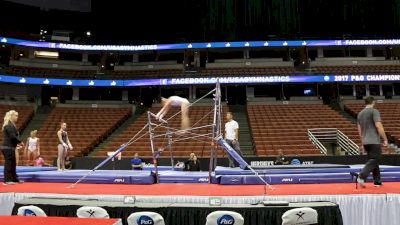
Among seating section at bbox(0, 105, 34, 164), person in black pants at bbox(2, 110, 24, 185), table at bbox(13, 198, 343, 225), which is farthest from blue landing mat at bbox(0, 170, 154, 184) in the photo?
seating section at bbox(0, 105, 34, 164)

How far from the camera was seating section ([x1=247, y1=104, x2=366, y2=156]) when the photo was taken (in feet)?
55.8

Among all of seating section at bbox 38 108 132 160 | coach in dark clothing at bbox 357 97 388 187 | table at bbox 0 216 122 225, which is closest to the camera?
table at bbox 0 216 122 225

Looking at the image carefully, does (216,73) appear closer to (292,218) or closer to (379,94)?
(379,94)

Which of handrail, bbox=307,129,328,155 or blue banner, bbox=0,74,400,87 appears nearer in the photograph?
handrail, bbox=307,129,328,155

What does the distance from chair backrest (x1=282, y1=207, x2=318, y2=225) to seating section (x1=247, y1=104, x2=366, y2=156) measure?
12618 millimetres

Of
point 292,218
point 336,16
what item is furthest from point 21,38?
point 292,218

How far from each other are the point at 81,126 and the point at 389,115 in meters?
20.2

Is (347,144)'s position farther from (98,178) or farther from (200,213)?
(200,213)

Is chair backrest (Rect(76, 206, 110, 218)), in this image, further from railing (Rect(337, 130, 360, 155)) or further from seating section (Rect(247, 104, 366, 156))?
railing (Rect(337, 130, 360, 155))

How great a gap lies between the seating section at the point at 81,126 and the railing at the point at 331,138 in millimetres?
12528

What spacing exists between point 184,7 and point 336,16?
13.4 meters

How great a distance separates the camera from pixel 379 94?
2855 centimetres

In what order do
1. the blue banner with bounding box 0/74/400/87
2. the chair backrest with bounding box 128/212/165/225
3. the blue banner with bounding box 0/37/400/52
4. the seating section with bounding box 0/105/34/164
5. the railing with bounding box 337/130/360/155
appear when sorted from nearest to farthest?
the chair backrest with bounding box 128/212/165/225 < the railing with bounding box 337/130/360/155 < the seating section with bounding box 0/105/34/164 < the blue banner with bounding box 0/74/400/87 < the blue banner with bounding box 0/37/400/52

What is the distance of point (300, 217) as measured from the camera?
3.86 meters
